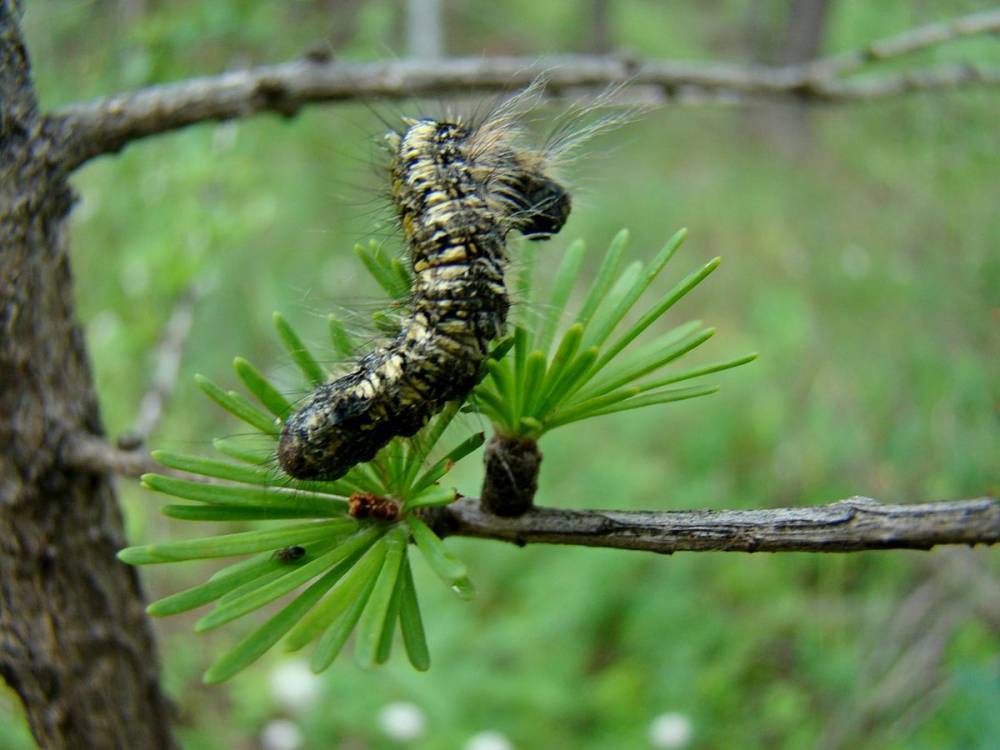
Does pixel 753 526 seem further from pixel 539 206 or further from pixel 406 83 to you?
pixel 406 83

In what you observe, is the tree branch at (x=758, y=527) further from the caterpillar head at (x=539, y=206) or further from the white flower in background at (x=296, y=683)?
the white flower in background at (x=296, y=683)

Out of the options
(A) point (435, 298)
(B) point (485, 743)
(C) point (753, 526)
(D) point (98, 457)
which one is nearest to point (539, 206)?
(A) point (435, 298)

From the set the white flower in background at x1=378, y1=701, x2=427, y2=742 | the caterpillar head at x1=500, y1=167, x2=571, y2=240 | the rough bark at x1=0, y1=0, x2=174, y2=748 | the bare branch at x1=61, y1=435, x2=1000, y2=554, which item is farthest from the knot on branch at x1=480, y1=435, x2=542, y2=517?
the white flower in background at x1=378, y1=701, x2=427, y2=742

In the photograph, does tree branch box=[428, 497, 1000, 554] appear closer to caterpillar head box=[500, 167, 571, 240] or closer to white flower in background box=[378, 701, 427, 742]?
caterpillar head box=[500, 167, 571, 240]

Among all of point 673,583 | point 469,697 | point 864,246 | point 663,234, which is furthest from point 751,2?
point 469,697

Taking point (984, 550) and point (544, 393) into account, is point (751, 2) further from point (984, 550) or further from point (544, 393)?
point (544, 393)

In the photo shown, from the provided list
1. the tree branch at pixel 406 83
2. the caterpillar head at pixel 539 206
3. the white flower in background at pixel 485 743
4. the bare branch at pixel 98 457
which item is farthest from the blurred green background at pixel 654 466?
the bare branch at pixel 98 457

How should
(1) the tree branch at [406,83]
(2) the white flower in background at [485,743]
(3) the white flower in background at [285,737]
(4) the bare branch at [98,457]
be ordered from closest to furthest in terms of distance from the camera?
(4) the bare branch at [98,457] < (1) the tree branch at [406,83] < (2) the white flower in background at [485,743] < (3) the white flower in background at [285,737]
